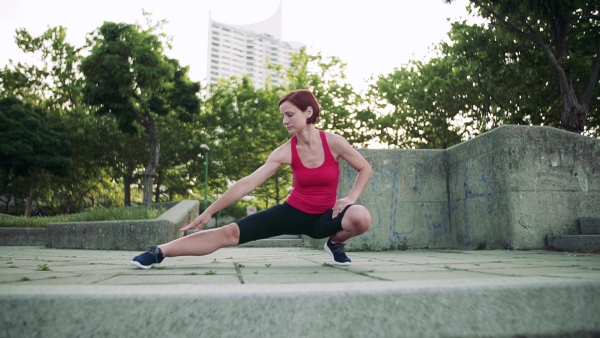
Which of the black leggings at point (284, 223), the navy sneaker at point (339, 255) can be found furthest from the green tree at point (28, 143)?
the navy sneaker at point (339, 255)

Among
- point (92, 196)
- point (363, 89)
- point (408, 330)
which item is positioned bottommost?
point (408, 330)

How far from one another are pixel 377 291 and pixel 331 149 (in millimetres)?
2023

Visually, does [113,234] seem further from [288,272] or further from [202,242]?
[288,272]

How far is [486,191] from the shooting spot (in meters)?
6.46

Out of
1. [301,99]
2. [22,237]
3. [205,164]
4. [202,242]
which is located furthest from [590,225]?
[205,164]

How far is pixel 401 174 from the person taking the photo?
731 centimetres

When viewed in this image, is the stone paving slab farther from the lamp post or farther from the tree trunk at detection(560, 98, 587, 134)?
the lamp post

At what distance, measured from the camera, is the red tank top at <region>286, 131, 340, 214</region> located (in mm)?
3416

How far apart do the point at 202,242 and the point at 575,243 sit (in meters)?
4.92

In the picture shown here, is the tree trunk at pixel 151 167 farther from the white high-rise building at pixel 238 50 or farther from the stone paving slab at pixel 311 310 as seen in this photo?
the white high-rise building at pixel 238 50

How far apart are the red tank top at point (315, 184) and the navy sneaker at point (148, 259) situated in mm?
1110

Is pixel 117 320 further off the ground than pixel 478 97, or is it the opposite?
pixel 478 97

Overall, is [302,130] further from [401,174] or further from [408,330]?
[401,174]

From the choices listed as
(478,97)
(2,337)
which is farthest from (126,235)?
(478,97)
